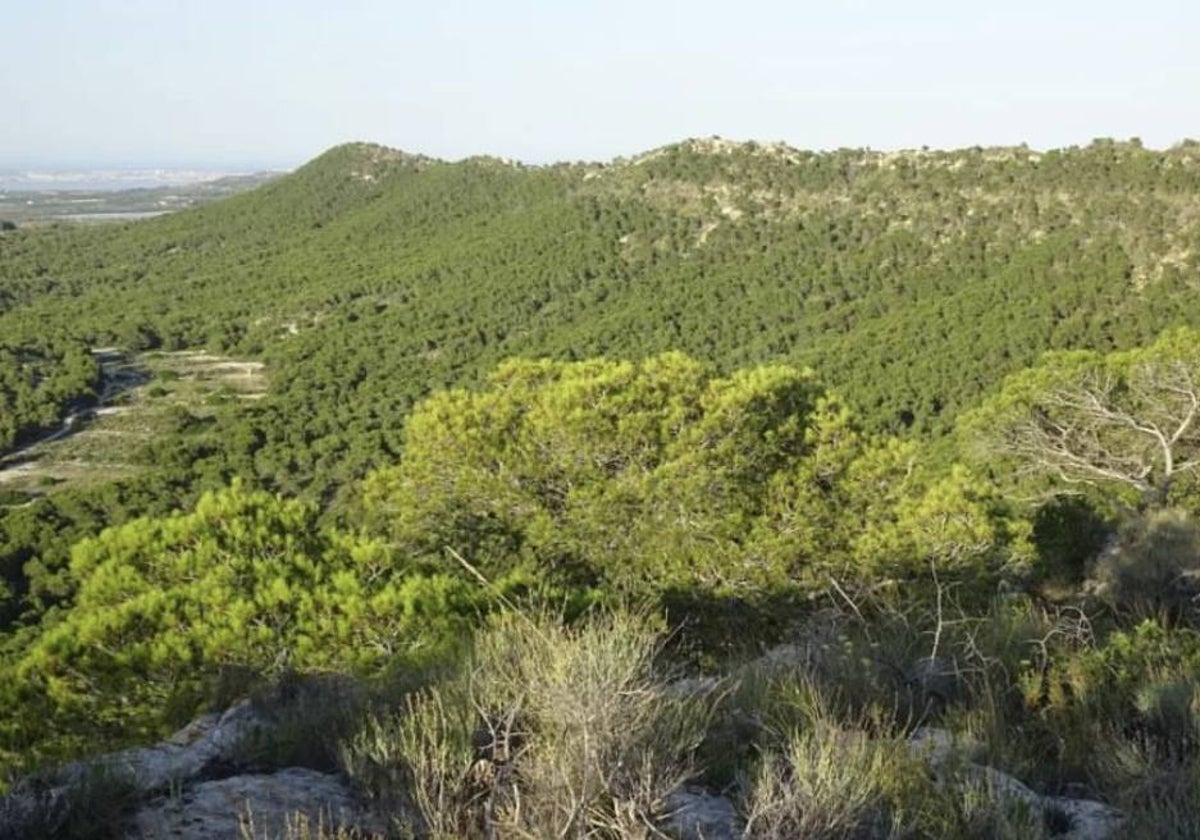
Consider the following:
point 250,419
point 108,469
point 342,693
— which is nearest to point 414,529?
point 342,693

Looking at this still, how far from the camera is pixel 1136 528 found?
8797mm

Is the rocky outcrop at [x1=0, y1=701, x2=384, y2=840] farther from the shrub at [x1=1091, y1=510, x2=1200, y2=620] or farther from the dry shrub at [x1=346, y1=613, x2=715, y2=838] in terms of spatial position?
the shrub at [x1=1091, y1=510, x2=1200, y2=620]

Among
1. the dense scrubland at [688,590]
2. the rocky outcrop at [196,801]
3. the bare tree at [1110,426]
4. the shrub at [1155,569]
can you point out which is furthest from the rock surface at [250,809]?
the bare tree at [1110,426]

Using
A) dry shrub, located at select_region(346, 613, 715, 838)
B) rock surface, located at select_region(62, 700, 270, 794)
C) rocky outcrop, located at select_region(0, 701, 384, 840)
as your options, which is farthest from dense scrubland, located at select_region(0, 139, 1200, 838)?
rock surface, located at select_region(62, 700, 270, 794)

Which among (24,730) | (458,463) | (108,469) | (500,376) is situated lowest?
(108,469)

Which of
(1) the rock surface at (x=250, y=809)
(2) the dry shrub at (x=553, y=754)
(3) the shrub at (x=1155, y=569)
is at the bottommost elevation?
(3) the shrub at (x=1155, y=569)

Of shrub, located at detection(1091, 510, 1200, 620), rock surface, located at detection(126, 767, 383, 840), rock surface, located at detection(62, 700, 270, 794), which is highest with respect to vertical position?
rock surface, located at detection(126, 767, 383, 840)

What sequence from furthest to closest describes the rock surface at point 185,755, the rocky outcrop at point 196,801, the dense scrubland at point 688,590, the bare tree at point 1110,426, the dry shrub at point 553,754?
the bare tree at point 1110,426 → the rock surface at point 185,755 → the dense scrubland at point 688,590 → the rocky outcrop at point 196,801 → the dry shrub at point 553,754

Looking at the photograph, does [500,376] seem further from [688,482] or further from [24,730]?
[24,730]

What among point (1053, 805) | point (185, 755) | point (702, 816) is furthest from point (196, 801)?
point (1053, 805)

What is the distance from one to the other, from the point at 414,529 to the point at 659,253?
→ 41.6m

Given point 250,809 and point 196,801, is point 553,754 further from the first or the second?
point 196,801

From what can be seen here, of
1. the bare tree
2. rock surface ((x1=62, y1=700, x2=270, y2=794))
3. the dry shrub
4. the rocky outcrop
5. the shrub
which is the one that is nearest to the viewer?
the dry shrub

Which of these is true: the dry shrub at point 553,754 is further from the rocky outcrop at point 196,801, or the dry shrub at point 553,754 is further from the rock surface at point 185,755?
the rock surface at point 185,755
